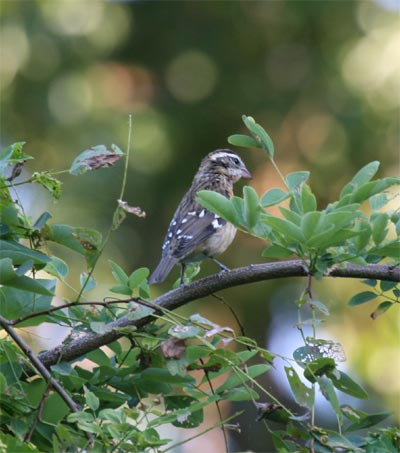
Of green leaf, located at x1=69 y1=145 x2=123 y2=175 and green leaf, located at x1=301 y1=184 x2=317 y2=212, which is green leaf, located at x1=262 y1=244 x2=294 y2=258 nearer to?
green leaf, located at x1=301 y1=184 x2=317 y2=212

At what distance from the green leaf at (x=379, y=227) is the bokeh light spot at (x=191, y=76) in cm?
691

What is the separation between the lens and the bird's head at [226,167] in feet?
16.2

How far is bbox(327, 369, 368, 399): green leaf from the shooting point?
216cm

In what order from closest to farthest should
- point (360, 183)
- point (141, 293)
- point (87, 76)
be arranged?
point (360, 183), point (141, 293), point (87, 76)

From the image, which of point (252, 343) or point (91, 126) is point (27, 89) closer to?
point (91, 126)

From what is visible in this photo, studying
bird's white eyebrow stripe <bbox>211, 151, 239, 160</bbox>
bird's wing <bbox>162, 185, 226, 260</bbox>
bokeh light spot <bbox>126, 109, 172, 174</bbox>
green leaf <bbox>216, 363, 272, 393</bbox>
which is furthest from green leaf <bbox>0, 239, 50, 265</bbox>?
bokeh light spot <bbox>126, 109, 172, 174</bbox>

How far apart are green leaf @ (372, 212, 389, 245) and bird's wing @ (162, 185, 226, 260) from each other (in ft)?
5.99

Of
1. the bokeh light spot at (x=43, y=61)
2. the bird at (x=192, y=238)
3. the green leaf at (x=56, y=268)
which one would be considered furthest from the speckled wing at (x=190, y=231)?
the bokeh light spot at (x=43, y=61)

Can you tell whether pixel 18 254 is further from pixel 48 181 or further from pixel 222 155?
pixel 222 155

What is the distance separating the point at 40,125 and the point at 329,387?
6.66 meters

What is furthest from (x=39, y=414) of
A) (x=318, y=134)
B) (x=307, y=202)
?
(x=318, y=134)

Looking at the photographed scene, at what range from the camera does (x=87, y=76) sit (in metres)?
8.52

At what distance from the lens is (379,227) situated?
2188mm

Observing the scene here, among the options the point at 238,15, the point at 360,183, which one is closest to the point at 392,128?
the point at 238,15
